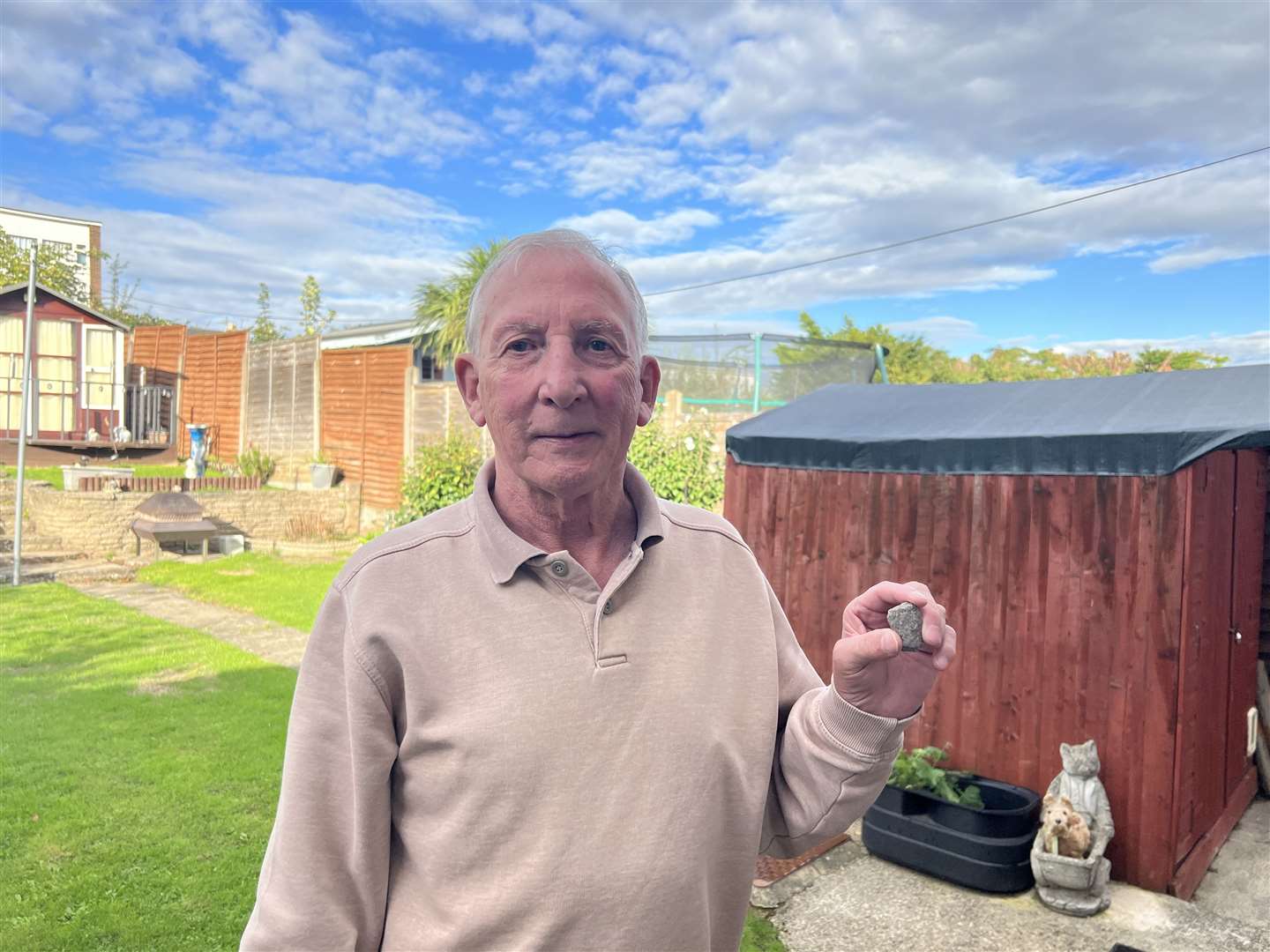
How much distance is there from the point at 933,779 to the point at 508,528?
3760 mm

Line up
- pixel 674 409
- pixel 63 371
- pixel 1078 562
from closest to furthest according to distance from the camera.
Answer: pixel 1078 562, pixel 674 409, pixel 63 371

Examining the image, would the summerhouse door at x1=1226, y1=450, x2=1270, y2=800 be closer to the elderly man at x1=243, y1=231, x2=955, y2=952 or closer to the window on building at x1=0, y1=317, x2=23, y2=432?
the elderly man at x1=243, y1=231, x2=955, y2=952

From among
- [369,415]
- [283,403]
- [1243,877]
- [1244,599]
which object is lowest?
[1243,877]

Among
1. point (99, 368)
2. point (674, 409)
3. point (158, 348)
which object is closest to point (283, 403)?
point (99, 368)

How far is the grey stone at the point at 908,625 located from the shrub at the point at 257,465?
17098mm

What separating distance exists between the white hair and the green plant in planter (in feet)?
11.4

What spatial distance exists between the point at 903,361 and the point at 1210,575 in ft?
70.4

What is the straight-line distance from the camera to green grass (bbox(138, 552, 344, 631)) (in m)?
9.76

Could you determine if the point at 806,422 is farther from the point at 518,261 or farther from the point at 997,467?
the point at 518,261

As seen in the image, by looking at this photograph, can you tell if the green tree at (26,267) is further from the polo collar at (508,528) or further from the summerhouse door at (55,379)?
the polo collar at (508,528)

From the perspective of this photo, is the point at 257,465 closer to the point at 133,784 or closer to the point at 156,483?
the point at 156,483

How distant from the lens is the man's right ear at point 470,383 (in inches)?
60.7

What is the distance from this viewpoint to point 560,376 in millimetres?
1395

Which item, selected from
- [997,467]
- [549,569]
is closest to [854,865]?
[997,467]
